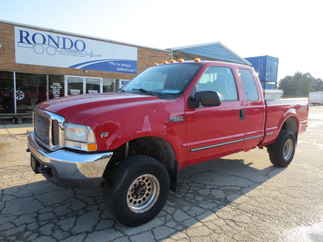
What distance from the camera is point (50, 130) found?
2525 mm

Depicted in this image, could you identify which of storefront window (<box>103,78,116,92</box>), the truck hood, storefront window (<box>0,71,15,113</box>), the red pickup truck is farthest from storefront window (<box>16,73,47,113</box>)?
the truck hood

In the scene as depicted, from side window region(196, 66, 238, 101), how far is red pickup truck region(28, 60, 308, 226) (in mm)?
15

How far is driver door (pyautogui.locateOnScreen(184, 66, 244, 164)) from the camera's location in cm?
311

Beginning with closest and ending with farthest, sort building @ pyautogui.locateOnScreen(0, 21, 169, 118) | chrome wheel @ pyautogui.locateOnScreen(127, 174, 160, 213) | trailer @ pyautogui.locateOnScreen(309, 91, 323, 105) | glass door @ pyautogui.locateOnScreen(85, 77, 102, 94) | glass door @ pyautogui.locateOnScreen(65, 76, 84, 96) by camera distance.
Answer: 1. chrome wheel @ pyautogui.locateOnScreen(127, 174, 160, 213)
2. building @ pyautogui.locateOnScreen(0, 21, 169, 118)
3. glass door @ pyautogui.locateOnScreen(65, 76, 84, 96)
4. glass door @ pyautogui.locateOnScreen(85, 77, 102, 94)
5. trailer @ pyautogui.locateOnScreen(309, 91, 323, 105)

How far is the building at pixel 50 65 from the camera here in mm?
10672

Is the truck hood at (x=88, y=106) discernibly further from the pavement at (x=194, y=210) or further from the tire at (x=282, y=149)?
the tire at (x=282, y=149)

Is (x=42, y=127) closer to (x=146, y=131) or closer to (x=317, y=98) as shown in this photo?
(x=146, y=131)

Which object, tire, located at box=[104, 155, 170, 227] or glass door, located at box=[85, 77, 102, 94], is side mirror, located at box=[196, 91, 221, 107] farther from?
glass door, located at box=[85, 77, 102, 94]

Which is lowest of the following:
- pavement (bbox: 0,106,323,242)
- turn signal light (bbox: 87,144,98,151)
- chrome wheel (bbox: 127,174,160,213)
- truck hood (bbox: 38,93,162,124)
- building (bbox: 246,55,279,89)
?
pavement (bbox: 0,106,323,242)

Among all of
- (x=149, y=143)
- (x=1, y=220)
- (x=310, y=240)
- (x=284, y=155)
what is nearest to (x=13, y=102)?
(x=1, y=220)

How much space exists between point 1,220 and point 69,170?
1.32 metres

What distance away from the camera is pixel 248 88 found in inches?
161

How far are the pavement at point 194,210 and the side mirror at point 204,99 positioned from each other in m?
1.42

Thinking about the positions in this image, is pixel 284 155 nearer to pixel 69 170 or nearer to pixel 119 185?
pixel 119 185
